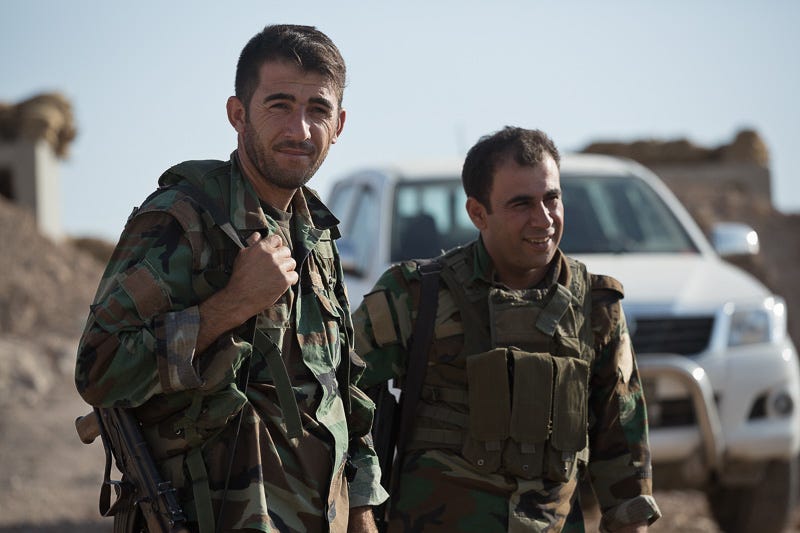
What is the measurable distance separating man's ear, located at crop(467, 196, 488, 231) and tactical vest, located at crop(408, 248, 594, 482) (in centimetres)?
16

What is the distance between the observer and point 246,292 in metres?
2.46

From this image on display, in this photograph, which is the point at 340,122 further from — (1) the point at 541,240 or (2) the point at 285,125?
(1) the point at 541,240

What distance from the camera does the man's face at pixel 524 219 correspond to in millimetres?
3334

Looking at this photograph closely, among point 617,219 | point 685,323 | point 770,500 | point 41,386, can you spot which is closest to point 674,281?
point 685,323

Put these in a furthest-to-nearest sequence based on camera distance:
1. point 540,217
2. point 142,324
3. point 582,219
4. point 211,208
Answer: point 582,219 → point 540,217 → point 211,208 → point 142,324

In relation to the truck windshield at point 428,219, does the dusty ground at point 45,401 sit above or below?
below

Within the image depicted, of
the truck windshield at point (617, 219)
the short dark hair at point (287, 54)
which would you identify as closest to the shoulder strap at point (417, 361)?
the short dark hair at point (287, 54)

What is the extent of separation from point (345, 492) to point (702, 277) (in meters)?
4.04

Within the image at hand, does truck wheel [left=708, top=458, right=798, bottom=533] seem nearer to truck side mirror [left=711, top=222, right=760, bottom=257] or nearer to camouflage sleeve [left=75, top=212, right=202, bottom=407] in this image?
truck side mirror [left=711, top=222, right=760, bottom=257]

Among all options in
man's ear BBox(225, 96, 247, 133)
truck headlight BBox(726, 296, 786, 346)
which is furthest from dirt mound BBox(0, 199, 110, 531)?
man's ear BBox(225, 96, 247, 133)

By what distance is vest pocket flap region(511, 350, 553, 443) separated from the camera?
3.21 m

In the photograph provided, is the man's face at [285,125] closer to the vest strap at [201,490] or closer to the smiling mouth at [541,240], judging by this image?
the vest strap at [201,490]

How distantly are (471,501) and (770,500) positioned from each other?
3.63 metres

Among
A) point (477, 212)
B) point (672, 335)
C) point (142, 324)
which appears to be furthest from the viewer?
point (672, 335)
